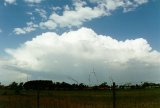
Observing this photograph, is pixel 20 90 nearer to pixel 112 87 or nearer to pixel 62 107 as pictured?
pixel 62 107

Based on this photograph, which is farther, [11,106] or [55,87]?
[11,106]

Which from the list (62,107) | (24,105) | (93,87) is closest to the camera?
(93,87)

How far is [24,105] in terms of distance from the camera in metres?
19.1

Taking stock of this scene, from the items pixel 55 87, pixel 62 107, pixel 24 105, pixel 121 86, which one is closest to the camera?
pixel 121 86

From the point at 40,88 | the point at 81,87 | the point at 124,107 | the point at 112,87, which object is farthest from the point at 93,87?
the point at 124,107

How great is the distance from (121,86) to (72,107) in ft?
20.7

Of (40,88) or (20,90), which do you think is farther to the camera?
(20,90)

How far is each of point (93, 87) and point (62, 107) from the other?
13.2 ft

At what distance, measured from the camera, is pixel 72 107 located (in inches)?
703

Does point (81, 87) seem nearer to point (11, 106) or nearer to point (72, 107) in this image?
point (72, 107)

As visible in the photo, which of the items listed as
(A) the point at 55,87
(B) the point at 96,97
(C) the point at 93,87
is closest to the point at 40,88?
(A) the point at 55,87

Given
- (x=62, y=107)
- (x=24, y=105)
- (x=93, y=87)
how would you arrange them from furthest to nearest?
(x=24, y=105), (x=62, y=107), (x=93, y=87)

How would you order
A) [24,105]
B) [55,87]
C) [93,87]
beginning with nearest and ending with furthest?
1. [93,87]
2. [55,87]
3. [24,105]

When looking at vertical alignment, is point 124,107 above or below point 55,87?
below
